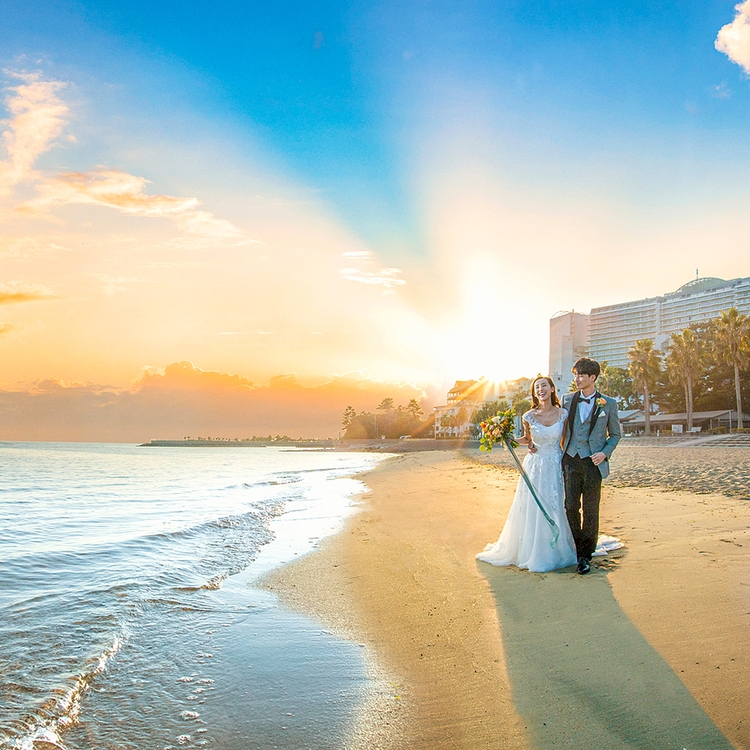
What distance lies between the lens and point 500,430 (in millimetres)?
6078

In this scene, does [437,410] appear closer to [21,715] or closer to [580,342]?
[580,342]

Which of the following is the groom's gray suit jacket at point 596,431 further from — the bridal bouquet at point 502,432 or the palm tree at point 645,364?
the palm tree at point 645,364

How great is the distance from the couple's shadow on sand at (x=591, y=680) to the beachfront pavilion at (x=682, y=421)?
58.5 m

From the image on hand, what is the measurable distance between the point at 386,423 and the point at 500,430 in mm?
148471

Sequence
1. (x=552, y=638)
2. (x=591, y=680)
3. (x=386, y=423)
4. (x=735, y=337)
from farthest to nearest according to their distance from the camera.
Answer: (x=386, y=423) < (x=735, y=337) < (x=552, y=638) < (x=591, y=680)

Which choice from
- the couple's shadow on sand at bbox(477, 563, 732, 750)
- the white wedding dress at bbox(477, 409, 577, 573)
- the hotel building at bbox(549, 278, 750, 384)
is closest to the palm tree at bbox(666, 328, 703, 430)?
the white wedding dress at bbox(477, 409, 577, 573)

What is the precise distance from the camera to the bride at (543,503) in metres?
5.64

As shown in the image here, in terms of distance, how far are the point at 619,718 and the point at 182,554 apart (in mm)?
6654

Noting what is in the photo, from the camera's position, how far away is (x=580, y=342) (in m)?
176

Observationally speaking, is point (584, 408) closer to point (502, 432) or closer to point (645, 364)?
point (502, 432)

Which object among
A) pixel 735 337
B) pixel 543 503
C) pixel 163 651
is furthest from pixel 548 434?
pixel 735 337

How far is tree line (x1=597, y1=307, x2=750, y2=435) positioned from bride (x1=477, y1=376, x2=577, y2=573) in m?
48.6

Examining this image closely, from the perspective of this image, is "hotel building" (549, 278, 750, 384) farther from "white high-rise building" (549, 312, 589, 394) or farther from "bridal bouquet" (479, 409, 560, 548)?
"bridal bouquet" (479, 409, 560, 548)

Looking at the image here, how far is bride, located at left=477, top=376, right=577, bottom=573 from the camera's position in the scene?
18.5 feet
